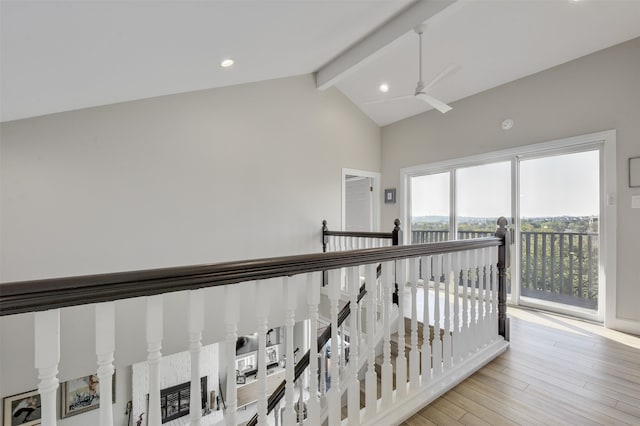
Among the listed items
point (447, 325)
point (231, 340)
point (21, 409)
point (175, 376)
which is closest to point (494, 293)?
point (447, 325)

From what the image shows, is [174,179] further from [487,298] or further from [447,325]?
[487,298]

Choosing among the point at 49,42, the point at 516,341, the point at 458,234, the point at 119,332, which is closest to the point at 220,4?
the point at 49,42

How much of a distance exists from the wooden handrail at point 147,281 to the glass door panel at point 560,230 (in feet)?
10.8

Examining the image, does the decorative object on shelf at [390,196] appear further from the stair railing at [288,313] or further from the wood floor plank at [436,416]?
the wood floor plank at [436,416]

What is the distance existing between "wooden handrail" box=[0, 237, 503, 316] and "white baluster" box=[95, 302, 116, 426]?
0.04 m

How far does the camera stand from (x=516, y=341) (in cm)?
262

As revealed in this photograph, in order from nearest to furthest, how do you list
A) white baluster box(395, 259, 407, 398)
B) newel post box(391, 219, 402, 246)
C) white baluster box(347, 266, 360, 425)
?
white baluster box(347, 266, 360, 425) → white baluster box(395, 259, 407, 398) → newel post box(391, 219, 402, 246)

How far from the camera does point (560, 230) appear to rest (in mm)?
3406

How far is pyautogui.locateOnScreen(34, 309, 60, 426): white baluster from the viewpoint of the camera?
0.71 m

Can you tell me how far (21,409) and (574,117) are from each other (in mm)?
6500

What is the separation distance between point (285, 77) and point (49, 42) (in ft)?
10.3

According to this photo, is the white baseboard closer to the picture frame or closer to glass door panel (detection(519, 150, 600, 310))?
glass door panel (detection(519, 150, 600, 310))

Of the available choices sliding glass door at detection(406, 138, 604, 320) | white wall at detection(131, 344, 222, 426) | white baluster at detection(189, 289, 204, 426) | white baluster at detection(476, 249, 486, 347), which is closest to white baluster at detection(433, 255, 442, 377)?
white baluster at detection(476, 249, 486, 347)

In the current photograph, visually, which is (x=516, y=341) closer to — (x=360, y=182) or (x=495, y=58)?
(x=495, y=58)
